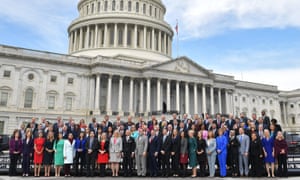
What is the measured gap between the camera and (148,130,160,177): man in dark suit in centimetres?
1345

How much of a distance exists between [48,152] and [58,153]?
53 cm

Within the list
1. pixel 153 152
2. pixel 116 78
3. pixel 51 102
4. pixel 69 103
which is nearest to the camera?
pixel 153 152

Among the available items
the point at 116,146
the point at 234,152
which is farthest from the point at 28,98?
the point at 234,152

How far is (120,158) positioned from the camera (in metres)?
13.4

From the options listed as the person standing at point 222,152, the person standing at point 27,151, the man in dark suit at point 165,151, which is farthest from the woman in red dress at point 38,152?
the person standing at point 222,152

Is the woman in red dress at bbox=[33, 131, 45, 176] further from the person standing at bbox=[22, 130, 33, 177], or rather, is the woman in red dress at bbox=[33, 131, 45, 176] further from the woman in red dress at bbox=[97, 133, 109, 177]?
the woman in red dress at bbox=[97, 133, 109, 177]

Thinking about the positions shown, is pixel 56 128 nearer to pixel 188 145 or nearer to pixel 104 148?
pixel 104 148

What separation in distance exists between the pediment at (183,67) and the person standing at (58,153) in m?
36.5

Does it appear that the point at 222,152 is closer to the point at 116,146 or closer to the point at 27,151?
the point at 116,146

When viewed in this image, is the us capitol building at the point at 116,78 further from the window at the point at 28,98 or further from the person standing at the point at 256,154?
the person standing at the point at 256,154

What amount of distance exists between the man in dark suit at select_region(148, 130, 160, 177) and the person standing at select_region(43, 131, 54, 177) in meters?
4.90

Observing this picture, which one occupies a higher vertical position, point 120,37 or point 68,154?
point 120,37

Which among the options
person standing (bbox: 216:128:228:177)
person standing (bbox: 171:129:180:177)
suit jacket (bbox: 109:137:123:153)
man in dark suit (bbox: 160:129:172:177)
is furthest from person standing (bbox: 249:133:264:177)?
suit jacket (bbox: 109:137:123:153)

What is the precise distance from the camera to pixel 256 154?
12930 millimetres
